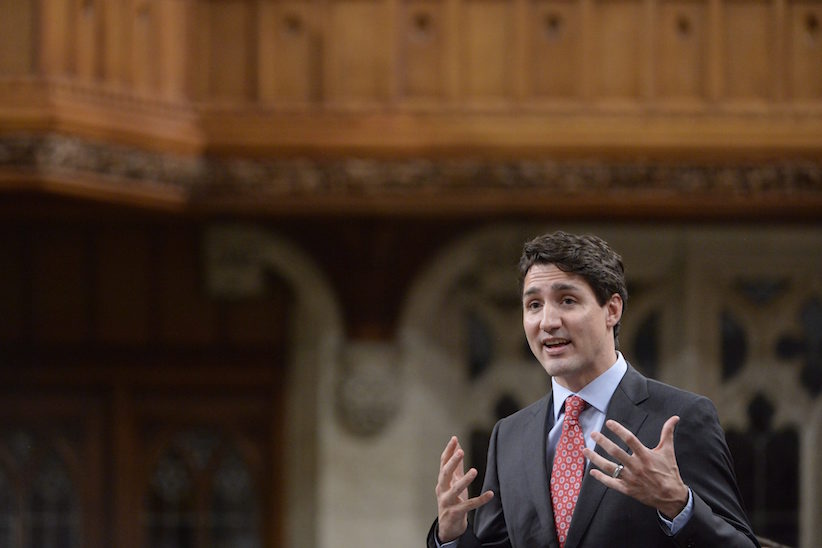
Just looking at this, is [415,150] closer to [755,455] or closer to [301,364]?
[301,364]

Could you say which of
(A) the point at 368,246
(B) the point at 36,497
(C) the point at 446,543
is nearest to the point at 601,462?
(C) the point at 446,543

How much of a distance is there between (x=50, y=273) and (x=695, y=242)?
3.31 m

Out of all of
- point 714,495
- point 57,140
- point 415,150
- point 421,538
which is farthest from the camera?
point 421,538

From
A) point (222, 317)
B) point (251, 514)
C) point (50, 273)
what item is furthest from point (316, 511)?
point (50, 273)

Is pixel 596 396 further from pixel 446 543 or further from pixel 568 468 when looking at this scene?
pixel 446 543

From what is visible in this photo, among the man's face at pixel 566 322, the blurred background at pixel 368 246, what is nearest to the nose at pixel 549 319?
the man's face at pixel 566 322

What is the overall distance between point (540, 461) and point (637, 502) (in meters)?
0.23

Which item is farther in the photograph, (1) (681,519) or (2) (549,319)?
(2) (549,319)

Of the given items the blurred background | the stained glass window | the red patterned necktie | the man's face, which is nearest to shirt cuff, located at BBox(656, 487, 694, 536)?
the red patterned necktie

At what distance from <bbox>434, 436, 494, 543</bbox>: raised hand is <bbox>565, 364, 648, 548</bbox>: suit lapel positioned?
20cm

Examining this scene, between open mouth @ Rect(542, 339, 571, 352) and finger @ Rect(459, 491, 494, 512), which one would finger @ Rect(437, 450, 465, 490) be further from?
open mouth @ Rect(542, 339, 571, 352)

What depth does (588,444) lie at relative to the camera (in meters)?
3.16

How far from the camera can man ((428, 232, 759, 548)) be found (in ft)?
9.94

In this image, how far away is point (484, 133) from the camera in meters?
7.64
